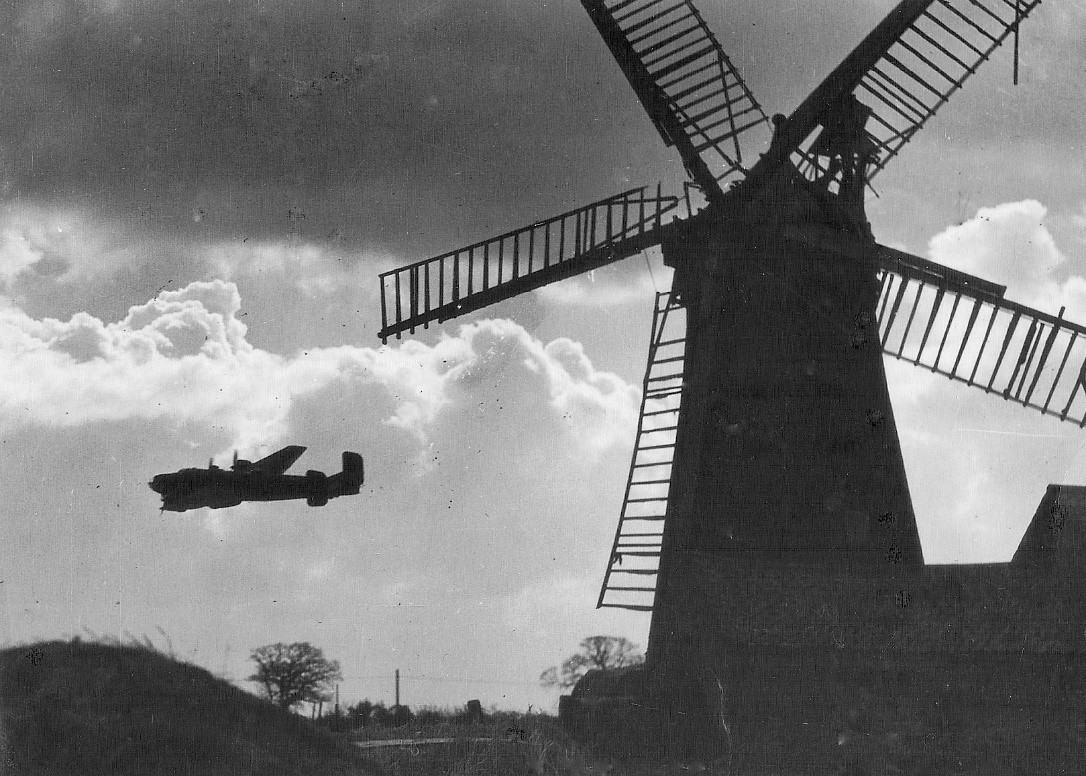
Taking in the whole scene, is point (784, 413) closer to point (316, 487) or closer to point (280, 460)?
point (316, 487)

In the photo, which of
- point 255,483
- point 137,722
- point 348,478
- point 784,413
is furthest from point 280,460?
point 784,413

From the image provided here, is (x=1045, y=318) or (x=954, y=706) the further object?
(x=1045, y=318)

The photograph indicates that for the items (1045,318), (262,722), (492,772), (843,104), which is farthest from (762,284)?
(262,722)

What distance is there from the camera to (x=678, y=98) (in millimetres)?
17375

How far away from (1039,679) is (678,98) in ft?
27.9

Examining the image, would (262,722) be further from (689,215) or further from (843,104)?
(843,104)

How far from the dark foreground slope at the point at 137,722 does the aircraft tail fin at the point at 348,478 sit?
338cm

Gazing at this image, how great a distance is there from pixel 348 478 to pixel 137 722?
461 cm

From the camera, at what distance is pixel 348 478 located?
15133mm

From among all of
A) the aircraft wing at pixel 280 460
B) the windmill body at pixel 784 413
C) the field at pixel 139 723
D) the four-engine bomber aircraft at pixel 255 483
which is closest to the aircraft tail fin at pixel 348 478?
the four-engine bomber aircraft at pixel 255 483

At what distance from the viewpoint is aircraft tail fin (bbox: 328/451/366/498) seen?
15.0 metres

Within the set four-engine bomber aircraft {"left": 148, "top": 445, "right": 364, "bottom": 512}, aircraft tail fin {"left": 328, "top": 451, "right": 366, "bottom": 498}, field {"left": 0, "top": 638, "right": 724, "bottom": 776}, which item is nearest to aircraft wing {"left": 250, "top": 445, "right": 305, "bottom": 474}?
four-engine bomber aircraft {"left": 148, "top": 445, "right": 364, "bottom": 512}

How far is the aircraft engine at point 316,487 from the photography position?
14.9m

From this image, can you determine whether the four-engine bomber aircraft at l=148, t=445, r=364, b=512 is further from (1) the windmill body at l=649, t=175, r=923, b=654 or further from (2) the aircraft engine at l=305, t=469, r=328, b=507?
(1) the windmill body at l=649, t=175, r=923, b=654
